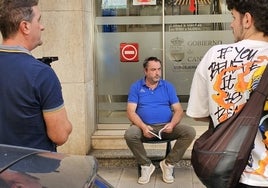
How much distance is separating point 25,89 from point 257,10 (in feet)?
4.02

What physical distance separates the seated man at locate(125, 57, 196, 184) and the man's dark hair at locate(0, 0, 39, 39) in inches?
118

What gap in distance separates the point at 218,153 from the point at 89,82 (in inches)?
175

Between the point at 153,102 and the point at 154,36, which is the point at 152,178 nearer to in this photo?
the point at 153,102

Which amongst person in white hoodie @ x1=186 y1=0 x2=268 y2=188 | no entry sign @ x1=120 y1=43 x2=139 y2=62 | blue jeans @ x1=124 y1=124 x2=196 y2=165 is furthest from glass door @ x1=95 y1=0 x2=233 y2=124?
person in white hoodie @ x1=186 y1=0 x2=268 y2=188

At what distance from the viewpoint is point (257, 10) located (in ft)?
6.83

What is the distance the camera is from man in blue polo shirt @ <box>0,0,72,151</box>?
97.7 inches

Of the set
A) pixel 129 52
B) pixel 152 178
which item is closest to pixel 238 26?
pixel 152 178

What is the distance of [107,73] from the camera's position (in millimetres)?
6758

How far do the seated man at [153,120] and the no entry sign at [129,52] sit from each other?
1.03m

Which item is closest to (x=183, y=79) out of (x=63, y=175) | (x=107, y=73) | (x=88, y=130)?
(x=107, y=73)

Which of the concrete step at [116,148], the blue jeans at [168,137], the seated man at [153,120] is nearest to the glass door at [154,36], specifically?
the concrete step at [116,148]

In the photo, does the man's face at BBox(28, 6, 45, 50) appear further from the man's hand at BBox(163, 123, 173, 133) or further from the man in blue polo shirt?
the man's hand at BBox(163, 123, 173, 133)

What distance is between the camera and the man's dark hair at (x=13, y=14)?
258 cm

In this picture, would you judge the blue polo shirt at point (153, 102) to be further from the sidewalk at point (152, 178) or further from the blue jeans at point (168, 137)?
the sidewalk at point (152, 178)
